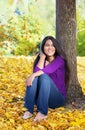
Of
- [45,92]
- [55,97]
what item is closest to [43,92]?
[45,92]

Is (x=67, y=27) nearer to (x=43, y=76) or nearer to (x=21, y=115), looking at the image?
(x=43, y=76)

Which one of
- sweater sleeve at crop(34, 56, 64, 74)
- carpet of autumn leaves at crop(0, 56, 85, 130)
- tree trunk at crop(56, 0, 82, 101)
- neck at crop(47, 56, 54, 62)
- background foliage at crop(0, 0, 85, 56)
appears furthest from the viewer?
background foliage at crop(0, 0, 85, 56)

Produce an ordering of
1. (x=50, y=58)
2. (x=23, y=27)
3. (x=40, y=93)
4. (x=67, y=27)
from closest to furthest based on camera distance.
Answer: (x=40, y=93)
(x=50, y=58)
(x=67, y=27)
(x=23, y=27)

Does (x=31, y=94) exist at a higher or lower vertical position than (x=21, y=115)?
higher

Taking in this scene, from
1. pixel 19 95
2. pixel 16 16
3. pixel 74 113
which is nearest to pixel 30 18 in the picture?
pixel 16 16

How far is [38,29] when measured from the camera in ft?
50.9

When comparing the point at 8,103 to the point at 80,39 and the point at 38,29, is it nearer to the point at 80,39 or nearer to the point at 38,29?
the point at 38,29

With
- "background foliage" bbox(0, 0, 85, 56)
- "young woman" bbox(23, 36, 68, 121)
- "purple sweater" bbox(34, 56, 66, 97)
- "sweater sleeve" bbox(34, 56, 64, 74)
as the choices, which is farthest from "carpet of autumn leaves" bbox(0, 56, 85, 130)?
"background foliage" bbox(0, 0, 85, 56)

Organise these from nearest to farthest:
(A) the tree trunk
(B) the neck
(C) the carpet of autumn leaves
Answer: (C) the carpet of autumn leaves < (B) the neck < (A) the tree trunk

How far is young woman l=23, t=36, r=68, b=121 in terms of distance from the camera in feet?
17.2

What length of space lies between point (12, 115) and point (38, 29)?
32.9ft

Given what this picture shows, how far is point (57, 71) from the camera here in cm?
554

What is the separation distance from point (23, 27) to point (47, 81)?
32.7 ft

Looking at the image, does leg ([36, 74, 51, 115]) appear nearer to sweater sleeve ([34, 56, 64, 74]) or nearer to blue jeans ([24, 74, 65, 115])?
blue jeans ([24, 74, 65, 115])
